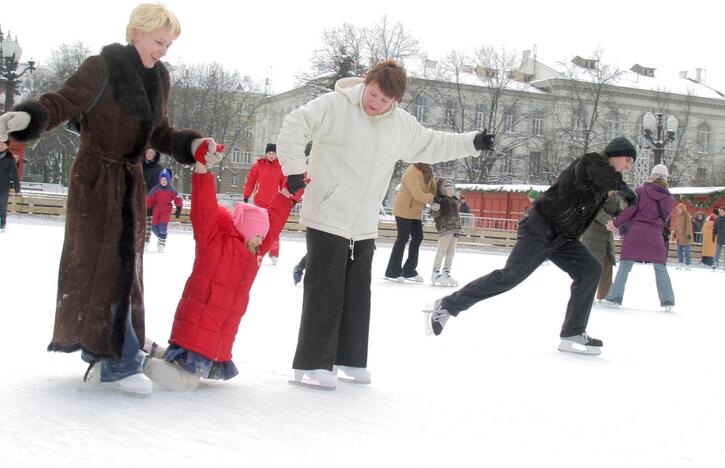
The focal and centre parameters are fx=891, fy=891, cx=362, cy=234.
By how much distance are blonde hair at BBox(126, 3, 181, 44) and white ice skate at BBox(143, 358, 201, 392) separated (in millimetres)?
1345

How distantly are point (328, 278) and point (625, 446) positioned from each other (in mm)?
1559

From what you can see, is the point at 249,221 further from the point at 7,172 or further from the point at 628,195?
the point at 7,172

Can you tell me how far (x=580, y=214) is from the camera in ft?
19.7

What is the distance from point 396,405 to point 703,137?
63.0 m

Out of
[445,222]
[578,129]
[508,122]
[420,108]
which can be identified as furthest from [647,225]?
[578,129]

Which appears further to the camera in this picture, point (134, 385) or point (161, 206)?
point (161, 206)

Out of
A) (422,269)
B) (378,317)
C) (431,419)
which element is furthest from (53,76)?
(431,419)

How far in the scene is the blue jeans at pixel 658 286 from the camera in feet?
31.8

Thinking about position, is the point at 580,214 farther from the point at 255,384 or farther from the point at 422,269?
the point at 422,269

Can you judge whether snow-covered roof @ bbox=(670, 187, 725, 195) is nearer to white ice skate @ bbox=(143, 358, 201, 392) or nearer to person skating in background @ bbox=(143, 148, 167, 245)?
person skating in background @ bbox=(143, 148, 167, 245)

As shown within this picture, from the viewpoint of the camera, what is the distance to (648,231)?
10.0m

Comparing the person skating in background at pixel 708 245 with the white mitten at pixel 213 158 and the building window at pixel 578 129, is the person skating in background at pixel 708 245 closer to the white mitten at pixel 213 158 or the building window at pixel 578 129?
the white mitten at pixel 213 158

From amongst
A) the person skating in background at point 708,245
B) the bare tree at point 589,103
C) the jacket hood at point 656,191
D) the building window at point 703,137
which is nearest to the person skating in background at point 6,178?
the jacket hood at point 656,191

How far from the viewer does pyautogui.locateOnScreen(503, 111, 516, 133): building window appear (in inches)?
2039
